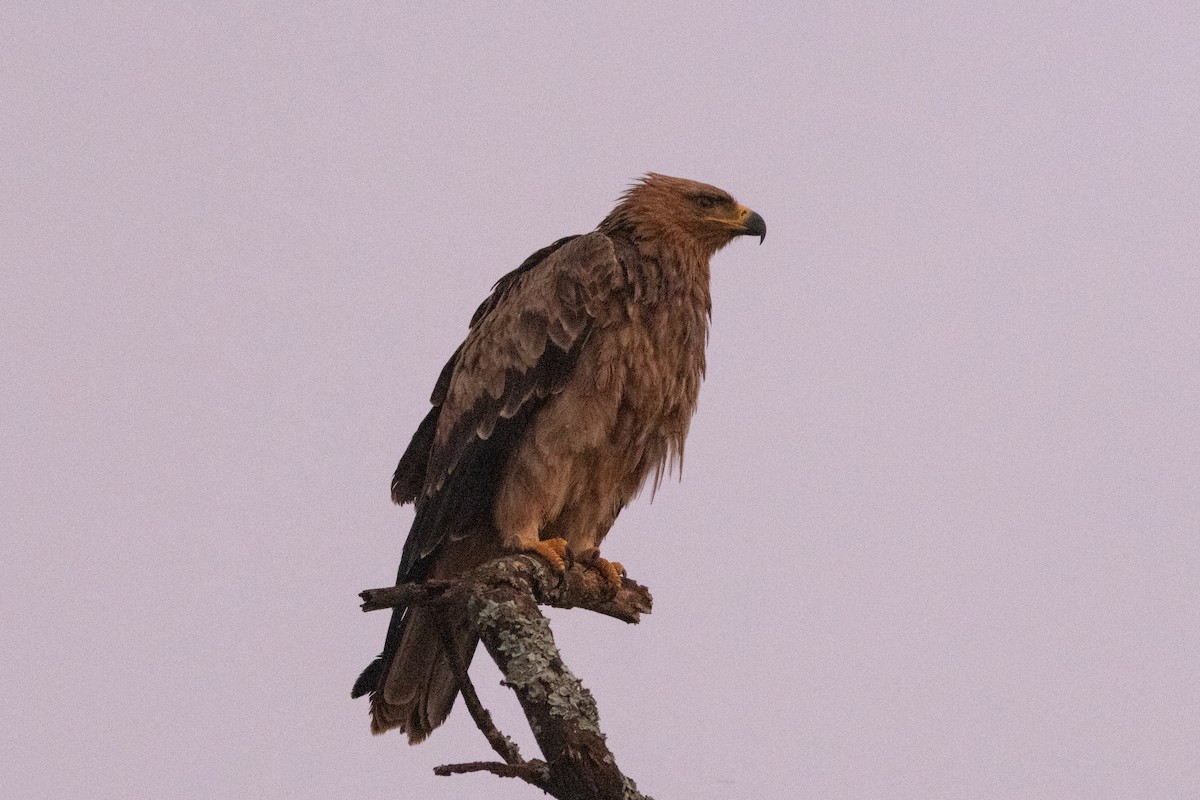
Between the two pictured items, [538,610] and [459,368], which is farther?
[459,368]

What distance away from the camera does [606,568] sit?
6.78m

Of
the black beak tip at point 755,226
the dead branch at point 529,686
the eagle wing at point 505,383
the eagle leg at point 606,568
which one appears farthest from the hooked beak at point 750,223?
the dead branch at point 529,686

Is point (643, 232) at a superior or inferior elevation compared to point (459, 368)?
superior

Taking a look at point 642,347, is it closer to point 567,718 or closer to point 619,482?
point 619,482

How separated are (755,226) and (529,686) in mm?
3349

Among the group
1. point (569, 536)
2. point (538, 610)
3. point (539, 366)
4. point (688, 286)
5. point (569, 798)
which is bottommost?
point (569, 798)

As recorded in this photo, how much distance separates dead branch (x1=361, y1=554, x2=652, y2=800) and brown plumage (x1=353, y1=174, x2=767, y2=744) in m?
0.89

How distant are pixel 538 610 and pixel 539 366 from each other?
1653 mm

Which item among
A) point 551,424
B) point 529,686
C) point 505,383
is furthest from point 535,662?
point 505,383

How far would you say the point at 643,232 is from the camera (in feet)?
24.2

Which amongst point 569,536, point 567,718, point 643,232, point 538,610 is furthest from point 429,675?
point 643,232

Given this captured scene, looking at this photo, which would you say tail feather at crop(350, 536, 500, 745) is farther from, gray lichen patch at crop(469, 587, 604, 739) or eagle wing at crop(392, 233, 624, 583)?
gray lichen patch at crop(469, 587, 604, 739)

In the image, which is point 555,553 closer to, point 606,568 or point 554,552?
point 554,552

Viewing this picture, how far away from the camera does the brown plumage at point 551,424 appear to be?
6793mm
